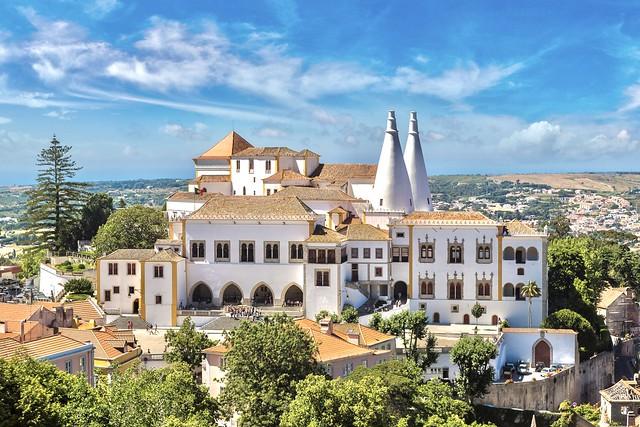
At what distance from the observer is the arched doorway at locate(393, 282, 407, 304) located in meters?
57.3

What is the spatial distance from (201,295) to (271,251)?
5.35 metres

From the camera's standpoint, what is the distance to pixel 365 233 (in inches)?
2263

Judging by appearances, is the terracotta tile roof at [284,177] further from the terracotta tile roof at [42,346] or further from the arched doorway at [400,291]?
the terracotta tile roof at [42,346]

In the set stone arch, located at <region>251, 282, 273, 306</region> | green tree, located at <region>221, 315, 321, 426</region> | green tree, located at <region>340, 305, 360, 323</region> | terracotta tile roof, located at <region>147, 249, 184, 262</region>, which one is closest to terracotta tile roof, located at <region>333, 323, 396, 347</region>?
green tree, located at <region>340, 305, 360, 323</region>

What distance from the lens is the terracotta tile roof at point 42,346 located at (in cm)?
3369

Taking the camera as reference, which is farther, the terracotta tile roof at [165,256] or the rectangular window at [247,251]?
the rectangular window at [247,251]

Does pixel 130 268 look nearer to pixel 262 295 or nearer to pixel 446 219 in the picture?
pixel 262 295

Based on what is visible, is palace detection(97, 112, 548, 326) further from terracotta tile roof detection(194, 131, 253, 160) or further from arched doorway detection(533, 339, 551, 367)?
terracotta tile roof detection(194, 131, 253, 160)

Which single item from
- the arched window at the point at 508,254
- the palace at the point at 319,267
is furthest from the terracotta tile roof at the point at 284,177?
the arched window at the point at 508,254

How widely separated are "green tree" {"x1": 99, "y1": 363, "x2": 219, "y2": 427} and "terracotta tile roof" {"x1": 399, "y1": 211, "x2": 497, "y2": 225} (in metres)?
23.6

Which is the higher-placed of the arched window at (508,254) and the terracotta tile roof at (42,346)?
the arched window at (508,254)

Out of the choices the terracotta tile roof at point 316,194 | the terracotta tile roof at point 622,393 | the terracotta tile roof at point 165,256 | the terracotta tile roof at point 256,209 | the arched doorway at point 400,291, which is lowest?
the terracotta tile roof at point 622,393

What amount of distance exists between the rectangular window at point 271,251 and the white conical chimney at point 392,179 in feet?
28.3

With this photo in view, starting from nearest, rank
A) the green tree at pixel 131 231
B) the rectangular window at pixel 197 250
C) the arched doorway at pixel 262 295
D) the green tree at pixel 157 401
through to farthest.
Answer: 1. the green tree at pixel 157 401
2. the arched doorway at pixel 262 295
3. the rectangular window at pixel 197 250
4. the green tree at pixel 131 231
